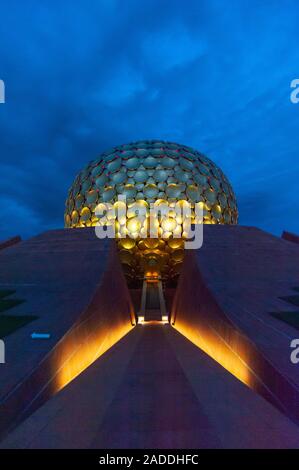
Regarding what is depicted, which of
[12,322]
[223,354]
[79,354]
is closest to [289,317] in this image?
[223,354]

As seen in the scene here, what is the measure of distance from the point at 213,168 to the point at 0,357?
14671 millimetres

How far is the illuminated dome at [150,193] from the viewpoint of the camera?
43.3 feet

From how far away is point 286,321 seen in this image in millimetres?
5215

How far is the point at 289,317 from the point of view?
5.32 m

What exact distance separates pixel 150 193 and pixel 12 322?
9.57 meters

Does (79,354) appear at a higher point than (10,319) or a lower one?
lower

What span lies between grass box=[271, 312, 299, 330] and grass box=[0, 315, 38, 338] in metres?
4.54

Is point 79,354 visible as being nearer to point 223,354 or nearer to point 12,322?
point 12,322

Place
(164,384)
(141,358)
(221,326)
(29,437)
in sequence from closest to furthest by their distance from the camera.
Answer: (29,437) < (164,384) < (141,358) < (221,326)

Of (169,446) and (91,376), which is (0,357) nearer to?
(91,376)

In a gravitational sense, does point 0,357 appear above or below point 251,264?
below

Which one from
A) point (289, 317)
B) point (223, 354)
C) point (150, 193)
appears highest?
point (150, 193)

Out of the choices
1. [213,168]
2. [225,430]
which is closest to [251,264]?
[225,430]

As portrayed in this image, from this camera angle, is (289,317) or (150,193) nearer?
(289,317)
